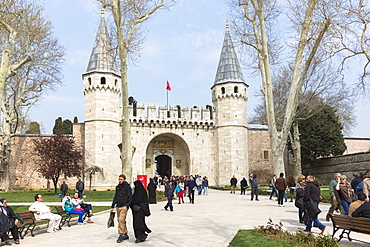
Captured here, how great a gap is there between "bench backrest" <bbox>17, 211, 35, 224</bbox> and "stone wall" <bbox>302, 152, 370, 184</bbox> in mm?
24449

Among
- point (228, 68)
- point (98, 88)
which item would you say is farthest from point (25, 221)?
point (228, 68)

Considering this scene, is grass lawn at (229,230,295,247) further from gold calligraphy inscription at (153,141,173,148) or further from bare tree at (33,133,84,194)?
gold calligraphy inscription at (153,141,173,148)

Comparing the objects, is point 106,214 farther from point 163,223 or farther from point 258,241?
point 258,241

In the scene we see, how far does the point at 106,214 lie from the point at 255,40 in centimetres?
1021

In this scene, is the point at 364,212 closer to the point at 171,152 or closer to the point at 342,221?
the point at 342,221

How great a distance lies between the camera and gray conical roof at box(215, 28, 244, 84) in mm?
32594

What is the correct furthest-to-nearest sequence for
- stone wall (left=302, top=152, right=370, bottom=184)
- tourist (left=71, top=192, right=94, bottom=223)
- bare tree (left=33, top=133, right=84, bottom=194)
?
stone wall (left=302, top=152, right=370, bottom=184), bare tree (left=33, top=133, right=84, bottom=194), tourist (left=71, top=192, right=94, bottom=223)

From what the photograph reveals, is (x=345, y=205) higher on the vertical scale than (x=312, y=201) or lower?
lower

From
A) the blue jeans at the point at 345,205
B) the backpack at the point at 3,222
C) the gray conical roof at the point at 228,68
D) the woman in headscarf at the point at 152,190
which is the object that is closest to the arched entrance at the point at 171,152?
the gray conical roof at the point at 228,68

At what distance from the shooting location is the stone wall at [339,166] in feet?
87.9

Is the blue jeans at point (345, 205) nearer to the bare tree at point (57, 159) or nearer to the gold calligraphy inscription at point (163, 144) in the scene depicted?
the bare tree at point (57, 159)

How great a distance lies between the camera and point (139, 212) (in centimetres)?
755

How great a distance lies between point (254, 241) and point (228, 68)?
89.5 ft

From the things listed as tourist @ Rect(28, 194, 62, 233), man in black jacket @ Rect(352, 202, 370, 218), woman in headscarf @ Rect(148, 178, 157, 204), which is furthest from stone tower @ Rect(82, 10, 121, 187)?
man in black jacket @ Rect(352, 202, 370, 218)
